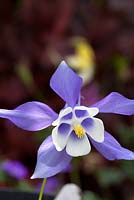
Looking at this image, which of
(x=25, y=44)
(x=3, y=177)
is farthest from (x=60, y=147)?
(x=25, y=44)

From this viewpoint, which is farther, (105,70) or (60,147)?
(105,70)

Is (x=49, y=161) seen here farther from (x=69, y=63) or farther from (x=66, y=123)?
(x=69, y=63)

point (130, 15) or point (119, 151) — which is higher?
point (119, 151)

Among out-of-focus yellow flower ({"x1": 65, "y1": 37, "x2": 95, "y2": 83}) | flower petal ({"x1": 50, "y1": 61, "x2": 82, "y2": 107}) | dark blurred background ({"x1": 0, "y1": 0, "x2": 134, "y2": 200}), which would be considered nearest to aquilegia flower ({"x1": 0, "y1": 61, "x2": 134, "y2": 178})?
flower petal ({"x1": 50, "y1": 61, "x2": 82, "y2": 107})

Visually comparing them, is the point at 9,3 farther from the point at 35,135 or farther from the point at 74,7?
the point at 35,135

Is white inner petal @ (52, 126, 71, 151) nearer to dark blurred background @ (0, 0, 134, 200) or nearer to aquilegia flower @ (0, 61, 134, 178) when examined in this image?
aquilegia flower @ (0, 61, 134, 178)

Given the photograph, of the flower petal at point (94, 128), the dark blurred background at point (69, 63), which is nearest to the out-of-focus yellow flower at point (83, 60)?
the dark blurred background at point (69, 63)

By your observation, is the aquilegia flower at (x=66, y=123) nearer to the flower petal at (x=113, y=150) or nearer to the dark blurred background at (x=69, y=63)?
the flower petal at (x=113, y=150)

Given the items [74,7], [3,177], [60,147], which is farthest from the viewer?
[74,7]
